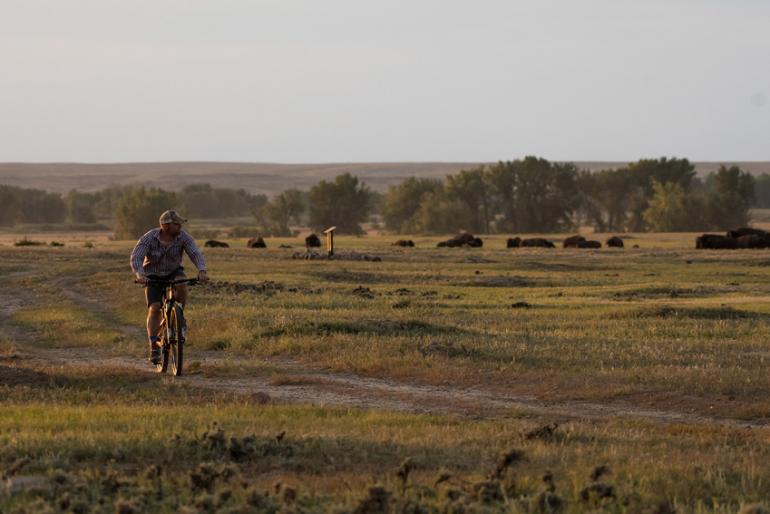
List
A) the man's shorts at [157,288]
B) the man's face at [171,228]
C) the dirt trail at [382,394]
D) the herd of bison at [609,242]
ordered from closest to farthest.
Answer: the dirt trail at [382,394]
the man's face at [171,228]
the man's shorts at [157,288]
the herd of bison at [609,242]

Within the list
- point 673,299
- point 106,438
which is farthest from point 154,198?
point 106,438

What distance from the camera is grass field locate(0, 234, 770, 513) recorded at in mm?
8609

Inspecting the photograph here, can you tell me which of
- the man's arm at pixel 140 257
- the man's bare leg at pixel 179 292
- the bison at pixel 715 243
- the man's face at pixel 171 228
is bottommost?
the bison at pixel 715 243

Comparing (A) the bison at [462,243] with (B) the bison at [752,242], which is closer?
(B) the bison at [752,242]

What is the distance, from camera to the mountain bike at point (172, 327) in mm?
15758

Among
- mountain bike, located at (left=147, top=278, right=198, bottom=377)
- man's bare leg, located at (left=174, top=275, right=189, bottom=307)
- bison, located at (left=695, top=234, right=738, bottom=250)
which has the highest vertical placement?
man's bare leg, located at (left=174, top=275, right=189, bottom=307)

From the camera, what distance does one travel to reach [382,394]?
Answer: 586 inches

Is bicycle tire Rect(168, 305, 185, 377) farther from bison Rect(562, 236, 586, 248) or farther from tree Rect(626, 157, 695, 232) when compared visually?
tree Rect(626, 157, 695, 232)

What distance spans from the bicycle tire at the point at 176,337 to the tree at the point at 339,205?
307ft

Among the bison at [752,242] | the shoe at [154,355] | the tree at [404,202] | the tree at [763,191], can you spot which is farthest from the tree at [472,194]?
the shoe at [154,355]

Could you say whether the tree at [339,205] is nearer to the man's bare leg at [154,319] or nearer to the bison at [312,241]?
the bison at [312,241]

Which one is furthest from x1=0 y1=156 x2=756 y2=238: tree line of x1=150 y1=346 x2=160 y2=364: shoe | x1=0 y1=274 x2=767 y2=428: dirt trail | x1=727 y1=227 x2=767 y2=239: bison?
x1=150 y1=346 x2=160 y2=364: shoe

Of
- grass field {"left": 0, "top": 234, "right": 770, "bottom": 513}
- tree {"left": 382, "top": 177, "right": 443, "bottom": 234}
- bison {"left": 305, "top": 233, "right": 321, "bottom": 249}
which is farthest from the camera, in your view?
tree {"left": 382, "top": 177, "right": 443, "bottom": 234}

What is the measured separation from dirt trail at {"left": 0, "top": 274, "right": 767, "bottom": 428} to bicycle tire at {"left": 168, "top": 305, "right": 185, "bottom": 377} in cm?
21
